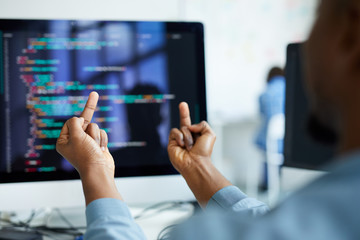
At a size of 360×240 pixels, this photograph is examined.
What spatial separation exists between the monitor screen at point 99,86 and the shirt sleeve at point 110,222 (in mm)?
305

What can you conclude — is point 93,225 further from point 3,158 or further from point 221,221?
point 3,158

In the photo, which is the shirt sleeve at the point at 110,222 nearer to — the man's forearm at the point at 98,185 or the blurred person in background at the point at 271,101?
the man's forearm at the point at 98,185

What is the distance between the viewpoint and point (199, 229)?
1.04ft

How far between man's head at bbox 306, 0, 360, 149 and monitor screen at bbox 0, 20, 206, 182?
1.72ft

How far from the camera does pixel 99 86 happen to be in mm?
851

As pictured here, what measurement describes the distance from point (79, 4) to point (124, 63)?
303 millimetres

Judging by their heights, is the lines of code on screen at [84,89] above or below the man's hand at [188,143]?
above

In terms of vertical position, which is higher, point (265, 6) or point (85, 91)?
point (265, 6)

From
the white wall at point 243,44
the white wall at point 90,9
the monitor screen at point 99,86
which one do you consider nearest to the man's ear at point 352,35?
the monitor screen at point 99,86

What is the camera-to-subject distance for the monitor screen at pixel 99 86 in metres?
0.82

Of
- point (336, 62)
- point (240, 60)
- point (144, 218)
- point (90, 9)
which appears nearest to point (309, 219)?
point (336, 62)

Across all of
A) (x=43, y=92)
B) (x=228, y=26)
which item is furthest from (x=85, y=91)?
(x=228, y=26)

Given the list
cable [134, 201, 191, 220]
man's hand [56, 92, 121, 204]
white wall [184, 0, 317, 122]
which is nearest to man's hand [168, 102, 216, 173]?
man's hand [56, 92, 121, 204]

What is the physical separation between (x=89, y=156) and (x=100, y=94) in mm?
225
